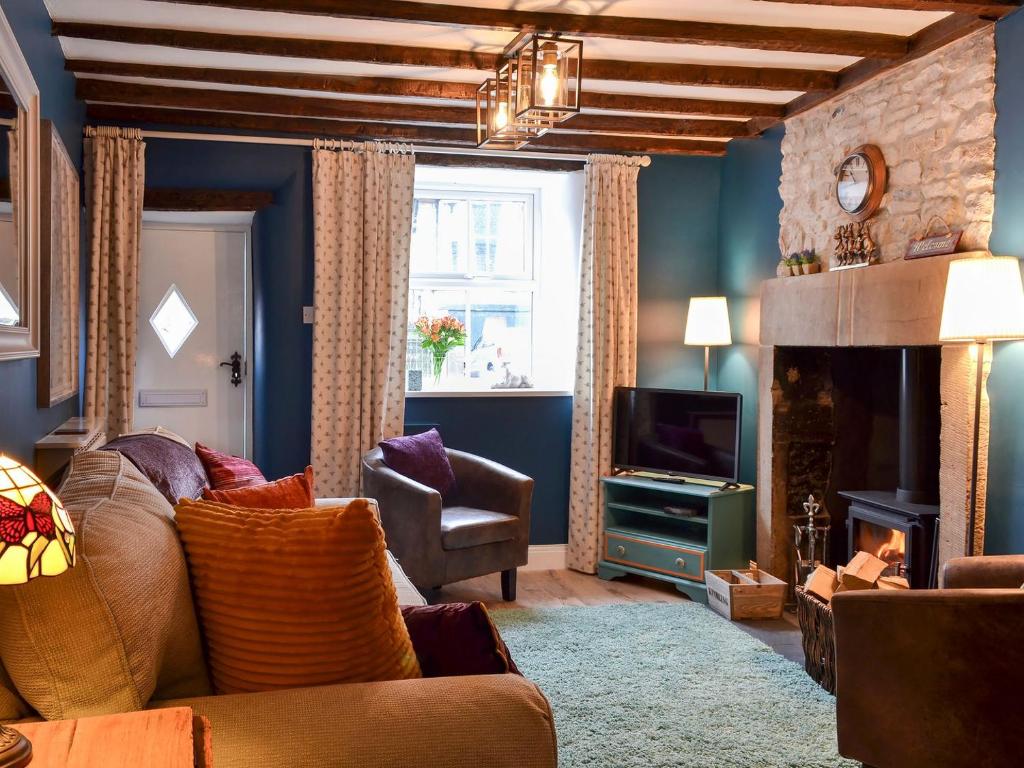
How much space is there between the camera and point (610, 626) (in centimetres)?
433

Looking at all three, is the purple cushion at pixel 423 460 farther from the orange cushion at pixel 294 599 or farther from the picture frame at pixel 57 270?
the orange cushion at pixel 294 599

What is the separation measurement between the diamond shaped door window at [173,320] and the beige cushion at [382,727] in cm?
412

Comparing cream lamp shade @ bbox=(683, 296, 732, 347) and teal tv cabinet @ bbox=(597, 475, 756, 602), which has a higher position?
cream lamp shade @ bbox=(683, 296, 732, 347)

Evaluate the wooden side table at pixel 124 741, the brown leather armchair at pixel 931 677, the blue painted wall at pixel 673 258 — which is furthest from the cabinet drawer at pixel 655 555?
the wooden side table at pixel 124 741

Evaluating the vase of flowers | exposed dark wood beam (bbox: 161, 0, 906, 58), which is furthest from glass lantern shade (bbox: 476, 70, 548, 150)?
the vase of flowers

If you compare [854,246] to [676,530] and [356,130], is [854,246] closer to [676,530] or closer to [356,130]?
[676,530]

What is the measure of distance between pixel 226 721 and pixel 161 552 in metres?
0.32

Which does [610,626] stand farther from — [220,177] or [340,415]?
[220,177]

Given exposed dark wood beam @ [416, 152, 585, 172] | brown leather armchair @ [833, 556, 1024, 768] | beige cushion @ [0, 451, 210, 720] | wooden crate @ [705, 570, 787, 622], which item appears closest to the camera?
beige cushion @ [0, 451, 210, 720]

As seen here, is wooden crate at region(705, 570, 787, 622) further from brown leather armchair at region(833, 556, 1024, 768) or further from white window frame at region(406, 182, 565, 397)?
brown leather armchair at region(833, 556, 1024, 768)

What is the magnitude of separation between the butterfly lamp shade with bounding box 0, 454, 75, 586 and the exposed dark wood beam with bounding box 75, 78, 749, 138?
3783mm

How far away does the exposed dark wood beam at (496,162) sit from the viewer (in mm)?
5367

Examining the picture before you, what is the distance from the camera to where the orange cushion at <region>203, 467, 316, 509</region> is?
256 cm

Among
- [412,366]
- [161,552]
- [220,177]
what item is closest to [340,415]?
[412,366]
